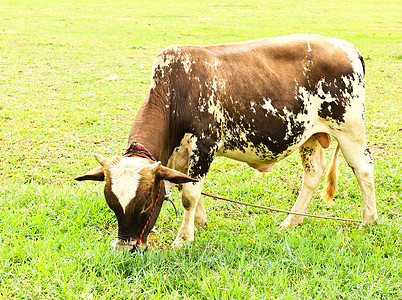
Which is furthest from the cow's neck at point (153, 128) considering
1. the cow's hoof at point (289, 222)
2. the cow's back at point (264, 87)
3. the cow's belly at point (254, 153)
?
the cow's hoof at point (289, 222)

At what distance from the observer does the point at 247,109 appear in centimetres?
442

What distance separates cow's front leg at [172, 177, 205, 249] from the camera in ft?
14.1

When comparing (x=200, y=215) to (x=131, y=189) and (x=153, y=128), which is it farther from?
(x=131, y=189)

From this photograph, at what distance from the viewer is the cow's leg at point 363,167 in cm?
475

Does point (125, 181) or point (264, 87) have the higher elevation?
point (264, 87)

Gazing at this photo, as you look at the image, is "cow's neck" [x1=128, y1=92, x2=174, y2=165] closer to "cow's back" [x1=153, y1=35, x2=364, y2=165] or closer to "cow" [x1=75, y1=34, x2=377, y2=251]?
"cow" [x1=75, y1=34, x2=377, y2=251]

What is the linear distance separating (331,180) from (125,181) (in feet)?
9.22

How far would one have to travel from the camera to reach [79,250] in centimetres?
384

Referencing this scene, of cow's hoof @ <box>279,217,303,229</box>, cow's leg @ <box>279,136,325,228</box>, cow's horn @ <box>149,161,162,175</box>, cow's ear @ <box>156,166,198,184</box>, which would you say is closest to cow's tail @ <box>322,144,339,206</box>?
cow's leg @ <box>279,136,325,228</box>

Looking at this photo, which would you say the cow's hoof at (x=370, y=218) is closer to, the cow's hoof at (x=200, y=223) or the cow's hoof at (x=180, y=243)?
the cow's hoof at (x=200, y=223)

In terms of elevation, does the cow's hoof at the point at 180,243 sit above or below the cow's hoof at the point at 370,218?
below

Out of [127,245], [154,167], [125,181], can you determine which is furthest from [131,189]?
[127,245]

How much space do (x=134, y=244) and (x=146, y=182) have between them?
22.0 inches

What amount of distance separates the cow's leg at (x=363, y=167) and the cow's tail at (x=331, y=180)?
0.39 m
